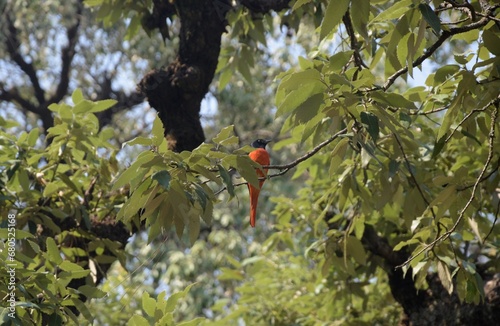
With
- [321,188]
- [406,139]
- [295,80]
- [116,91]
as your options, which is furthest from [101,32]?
[295,80]

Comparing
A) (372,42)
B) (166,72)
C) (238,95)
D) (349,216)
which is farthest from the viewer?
(238,95)

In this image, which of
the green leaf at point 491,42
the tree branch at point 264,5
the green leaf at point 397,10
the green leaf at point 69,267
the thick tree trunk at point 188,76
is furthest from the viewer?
the tree branch at point 264,5

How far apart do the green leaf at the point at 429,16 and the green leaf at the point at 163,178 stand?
0.81 metres

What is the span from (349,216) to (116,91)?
7622mm

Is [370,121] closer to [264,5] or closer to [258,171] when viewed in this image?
[258,171]

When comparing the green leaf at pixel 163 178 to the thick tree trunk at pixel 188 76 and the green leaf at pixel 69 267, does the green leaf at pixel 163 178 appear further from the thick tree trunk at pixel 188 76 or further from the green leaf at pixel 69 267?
the thick tree trunk at pixel 188 76

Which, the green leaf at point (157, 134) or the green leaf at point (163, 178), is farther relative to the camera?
the green leaf at point (157, 134)

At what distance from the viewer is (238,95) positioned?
11055 millimetres

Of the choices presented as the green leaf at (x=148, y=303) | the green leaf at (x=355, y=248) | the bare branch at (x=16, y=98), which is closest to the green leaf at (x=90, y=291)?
the green leaf at (x=148, y=303)

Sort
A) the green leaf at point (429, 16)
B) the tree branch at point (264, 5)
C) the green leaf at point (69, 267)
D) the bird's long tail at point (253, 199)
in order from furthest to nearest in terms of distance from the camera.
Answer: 1. the tree branch at point (264, 5)
2. the bird's long tail at point (253, 199)
3. the green leaf at point (69, 267)
4. the green leaf at point (429, 16)

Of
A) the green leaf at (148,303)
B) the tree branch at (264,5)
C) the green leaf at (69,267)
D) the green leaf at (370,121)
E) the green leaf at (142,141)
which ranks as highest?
the tree branch at (264,5)

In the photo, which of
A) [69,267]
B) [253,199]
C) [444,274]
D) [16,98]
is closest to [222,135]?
[253,199]

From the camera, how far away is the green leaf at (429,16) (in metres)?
2.27

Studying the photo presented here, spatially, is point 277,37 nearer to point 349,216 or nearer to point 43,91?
point 43,91
